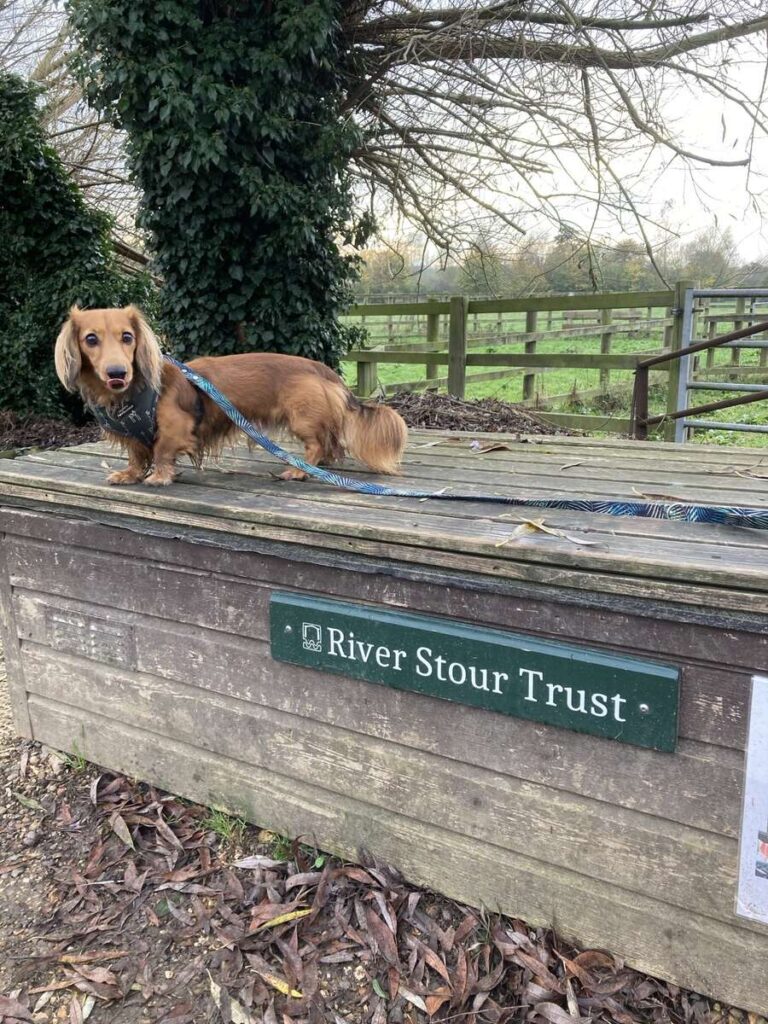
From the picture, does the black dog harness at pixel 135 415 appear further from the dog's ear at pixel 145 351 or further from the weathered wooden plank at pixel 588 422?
the weathered wooden plank at pixel 588 422

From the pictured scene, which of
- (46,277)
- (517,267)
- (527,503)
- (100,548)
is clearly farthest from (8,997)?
(46,277)

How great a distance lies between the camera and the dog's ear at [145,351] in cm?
228

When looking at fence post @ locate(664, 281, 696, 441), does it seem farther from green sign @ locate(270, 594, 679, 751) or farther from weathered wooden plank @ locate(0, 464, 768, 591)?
green sign @ locate(270, 594, 679, 751)

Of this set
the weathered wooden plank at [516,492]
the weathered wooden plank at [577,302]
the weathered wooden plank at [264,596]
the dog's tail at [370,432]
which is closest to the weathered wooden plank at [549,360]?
the weathered wooden plank at [577,302]

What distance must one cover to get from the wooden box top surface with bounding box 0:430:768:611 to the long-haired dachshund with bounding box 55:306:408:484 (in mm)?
111

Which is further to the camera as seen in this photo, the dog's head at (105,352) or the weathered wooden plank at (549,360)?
the weathered wooden plank at (549,360)

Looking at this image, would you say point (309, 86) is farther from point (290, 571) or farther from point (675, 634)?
point (675, 634)

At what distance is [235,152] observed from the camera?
20.2 feet

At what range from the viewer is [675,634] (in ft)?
5.26

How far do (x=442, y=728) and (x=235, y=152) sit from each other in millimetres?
5710

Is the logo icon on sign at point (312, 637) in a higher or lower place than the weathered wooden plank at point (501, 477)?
lower

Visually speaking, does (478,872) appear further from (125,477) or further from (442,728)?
(125,477)

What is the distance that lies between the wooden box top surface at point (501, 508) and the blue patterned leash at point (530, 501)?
0.03m

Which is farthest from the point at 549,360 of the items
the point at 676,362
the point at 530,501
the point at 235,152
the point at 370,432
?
the point at 530,501
